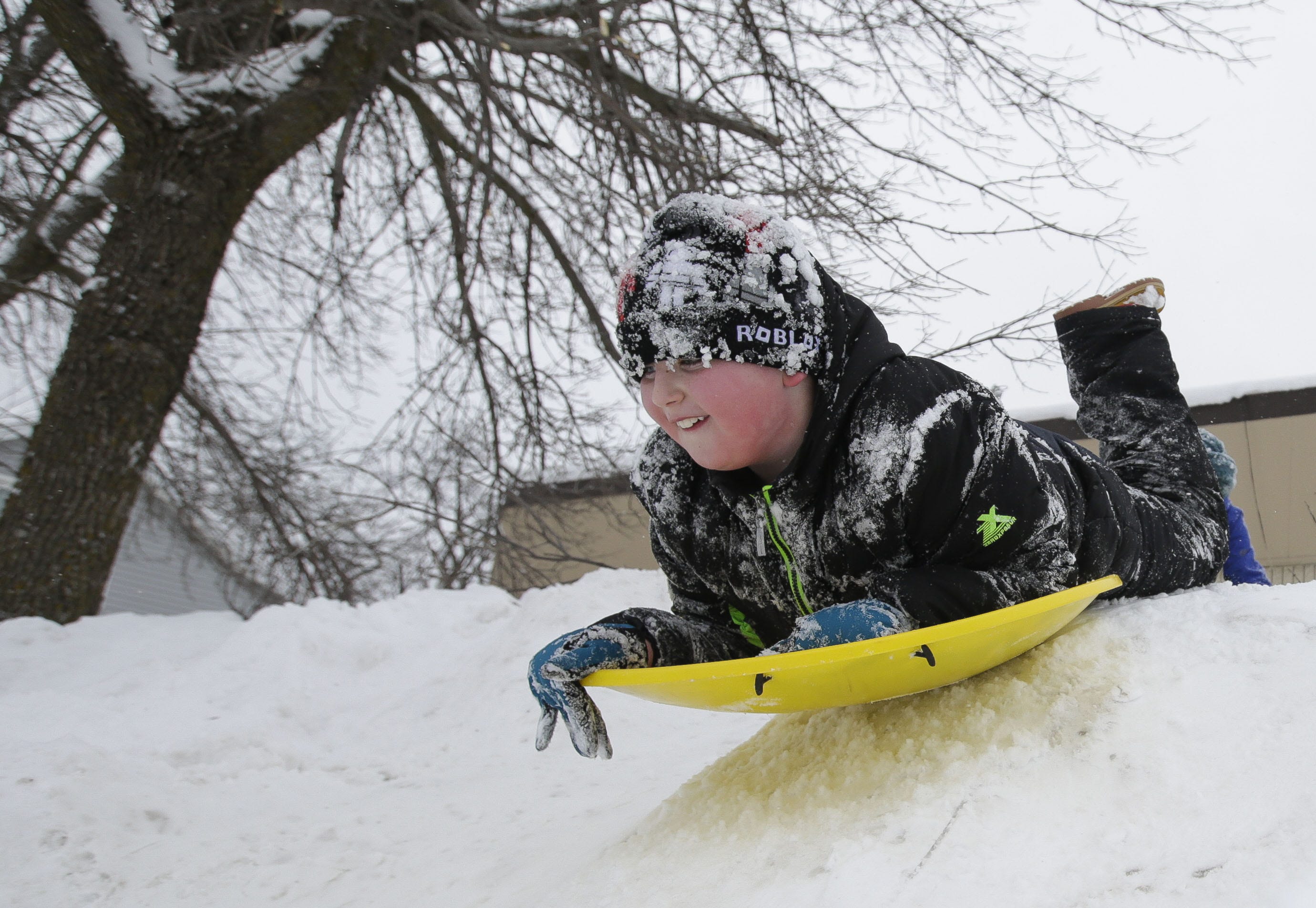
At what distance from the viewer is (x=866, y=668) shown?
3.82ft

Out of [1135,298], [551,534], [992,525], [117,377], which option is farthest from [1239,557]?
[117,377]

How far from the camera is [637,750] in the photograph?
2414 mm

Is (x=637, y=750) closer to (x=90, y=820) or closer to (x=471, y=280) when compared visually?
(x=90, y=820)

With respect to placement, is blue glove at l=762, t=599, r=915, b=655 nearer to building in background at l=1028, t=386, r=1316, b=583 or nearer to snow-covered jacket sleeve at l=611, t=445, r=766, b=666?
snow-covered jacket sleeve at l=611, t=445, r=766, b=666

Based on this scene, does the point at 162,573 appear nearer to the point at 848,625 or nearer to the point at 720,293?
the point at 720,293

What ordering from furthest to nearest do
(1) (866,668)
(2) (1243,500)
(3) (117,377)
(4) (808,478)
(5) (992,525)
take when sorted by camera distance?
(2) (1243,500)
(3) (117,377)
(4) (808,478)
(5) (992,525)
(1) (866,668)

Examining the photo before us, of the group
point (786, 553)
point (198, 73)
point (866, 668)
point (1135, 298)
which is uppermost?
point (198, 73)

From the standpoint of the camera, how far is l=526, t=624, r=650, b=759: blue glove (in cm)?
150

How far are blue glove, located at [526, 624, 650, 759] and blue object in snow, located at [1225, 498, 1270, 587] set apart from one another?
62.3 inches

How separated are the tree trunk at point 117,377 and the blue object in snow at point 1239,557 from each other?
4078mm

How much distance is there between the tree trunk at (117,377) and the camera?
372 cm

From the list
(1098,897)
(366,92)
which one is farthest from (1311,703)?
(366,92)

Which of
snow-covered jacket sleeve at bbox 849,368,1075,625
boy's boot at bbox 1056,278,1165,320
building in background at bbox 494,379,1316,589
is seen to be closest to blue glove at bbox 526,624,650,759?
snow-covered jacket sleeve at bbox 849,368,1075,625

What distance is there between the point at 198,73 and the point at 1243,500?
6.65 meters
